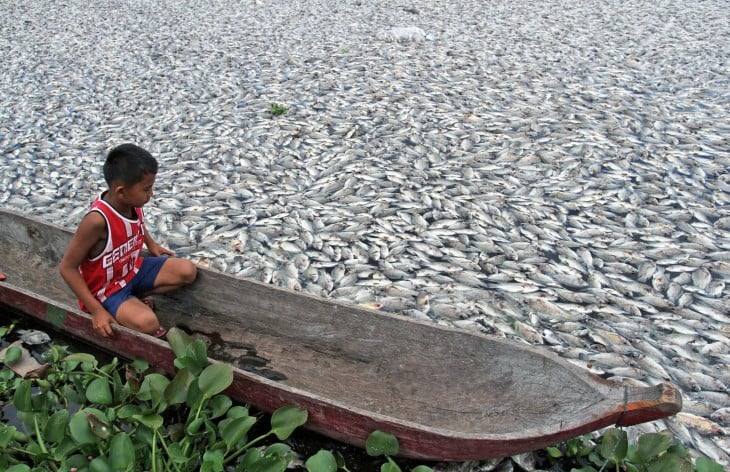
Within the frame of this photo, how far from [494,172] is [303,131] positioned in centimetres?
194

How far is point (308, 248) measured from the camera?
394 cm

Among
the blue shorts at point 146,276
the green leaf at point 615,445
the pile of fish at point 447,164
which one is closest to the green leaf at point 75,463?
the blue shorts at point 146,276

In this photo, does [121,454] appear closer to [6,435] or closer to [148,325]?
[6,435]

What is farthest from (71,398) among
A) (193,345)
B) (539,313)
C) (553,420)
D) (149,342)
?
(539,313)

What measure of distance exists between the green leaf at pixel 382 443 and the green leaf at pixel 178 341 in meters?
0.91

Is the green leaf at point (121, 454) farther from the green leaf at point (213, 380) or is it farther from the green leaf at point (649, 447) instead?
the green leaf at point (649, 447)

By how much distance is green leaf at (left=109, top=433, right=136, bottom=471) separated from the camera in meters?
2.15

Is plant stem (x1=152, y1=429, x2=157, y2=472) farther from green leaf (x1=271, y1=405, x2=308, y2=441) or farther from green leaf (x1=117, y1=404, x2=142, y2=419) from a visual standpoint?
green leaf (x1=271, y1=405, x2=308, y2=441)

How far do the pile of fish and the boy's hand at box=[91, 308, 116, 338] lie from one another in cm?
109

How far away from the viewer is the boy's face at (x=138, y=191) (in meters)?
2.57

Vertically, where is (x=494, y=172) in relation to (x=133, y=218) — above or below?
below

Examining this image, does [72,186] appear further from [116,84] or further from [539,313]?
[539,313]

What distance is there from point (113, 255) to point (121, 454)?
993 millimetres

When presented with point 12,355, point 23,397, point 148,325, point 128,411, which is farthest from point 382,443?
point 12,355
